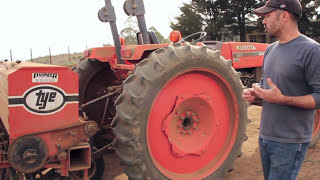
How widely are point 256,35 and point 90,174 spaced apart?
24713 millimetres

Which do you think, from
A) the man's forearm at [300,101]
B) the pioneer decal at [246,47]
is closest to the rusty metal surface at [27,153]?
the man's forearm at [300,101]

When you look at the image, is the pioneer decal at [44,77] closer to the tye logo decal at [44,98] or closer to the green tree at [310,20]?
the tye logo decal at [44,98]

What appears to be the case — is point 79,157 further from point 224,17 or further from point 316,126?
point 224,17

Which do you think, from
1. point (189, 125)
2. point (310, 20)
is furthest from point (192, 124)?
point (310, 20)

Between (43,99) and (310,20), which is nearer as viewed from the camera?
(43,99)

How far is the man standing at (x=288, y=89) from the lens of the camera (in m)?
2.26

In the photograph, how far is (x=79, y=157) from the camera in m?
3.38

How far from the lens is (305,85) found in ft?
7.63

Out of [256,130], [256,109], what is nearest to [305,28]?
[256,109]

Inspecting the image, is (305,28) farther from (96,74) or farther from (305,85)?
(305,85)

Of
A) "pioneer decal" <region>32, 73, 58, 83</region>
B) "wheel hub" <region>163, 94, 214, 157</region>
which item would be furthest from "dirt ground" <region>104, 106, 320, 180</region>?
"pioneer decal" <region>32, 73, 58, 83</region>

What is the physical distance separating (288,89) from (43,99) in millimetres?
1923

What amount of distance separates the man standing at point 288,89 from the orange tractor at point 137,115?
122 cm

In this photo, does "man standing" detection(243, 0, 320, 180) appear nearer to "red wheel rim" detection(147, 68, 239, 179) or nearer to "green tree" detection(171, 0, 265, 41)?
"red wheel rim" detection(147, 68, 239, 179)
